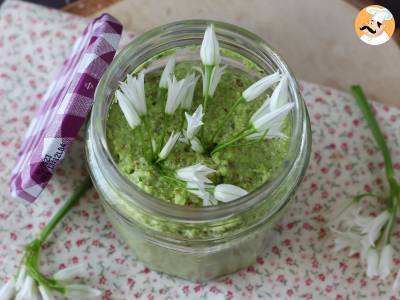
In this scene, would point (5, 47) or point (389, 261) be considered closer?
point (389, 261)

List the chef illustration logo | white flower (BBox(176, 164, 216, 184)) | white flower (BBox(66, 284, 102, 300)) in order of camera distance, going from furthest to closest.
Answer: the chef illustration logo < white flower (BBox(66, 284, 102, 300)) < white flower (BBox(176, 164, 216, 184))

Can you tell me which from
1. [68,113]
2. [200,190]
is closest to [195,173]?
[200,190]

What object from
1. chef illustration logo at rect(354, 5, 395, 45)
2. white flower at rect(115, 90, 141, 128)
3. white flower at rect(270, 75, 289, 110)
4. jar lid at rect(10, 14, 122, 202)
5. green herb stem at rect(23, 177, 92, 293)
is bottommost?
green herb stem at rect(23, 177, 92, 293)

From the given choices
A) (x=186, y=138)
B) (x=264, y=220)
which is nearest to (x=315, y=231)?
(x=264, y=220)

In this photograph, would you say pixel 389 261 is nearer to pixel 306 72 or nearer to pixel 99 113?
pixel 306 72

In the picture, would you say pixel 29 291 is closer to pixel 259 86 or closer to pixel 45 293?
pixel 45 293

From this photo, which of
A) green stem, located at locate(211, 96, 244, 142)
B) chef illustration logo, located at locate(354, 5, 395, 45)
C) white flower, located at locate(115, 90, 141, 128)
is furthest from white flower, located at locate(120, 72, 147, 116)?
chef illustration logo, located at locate(354, 5, 395, 45)

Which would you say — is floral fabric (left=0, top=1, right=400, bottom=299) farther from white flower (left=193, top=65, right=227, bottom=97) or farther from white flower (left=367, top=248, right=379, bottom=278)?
white flower (left=193, top=65, right=227, bottom=97)
